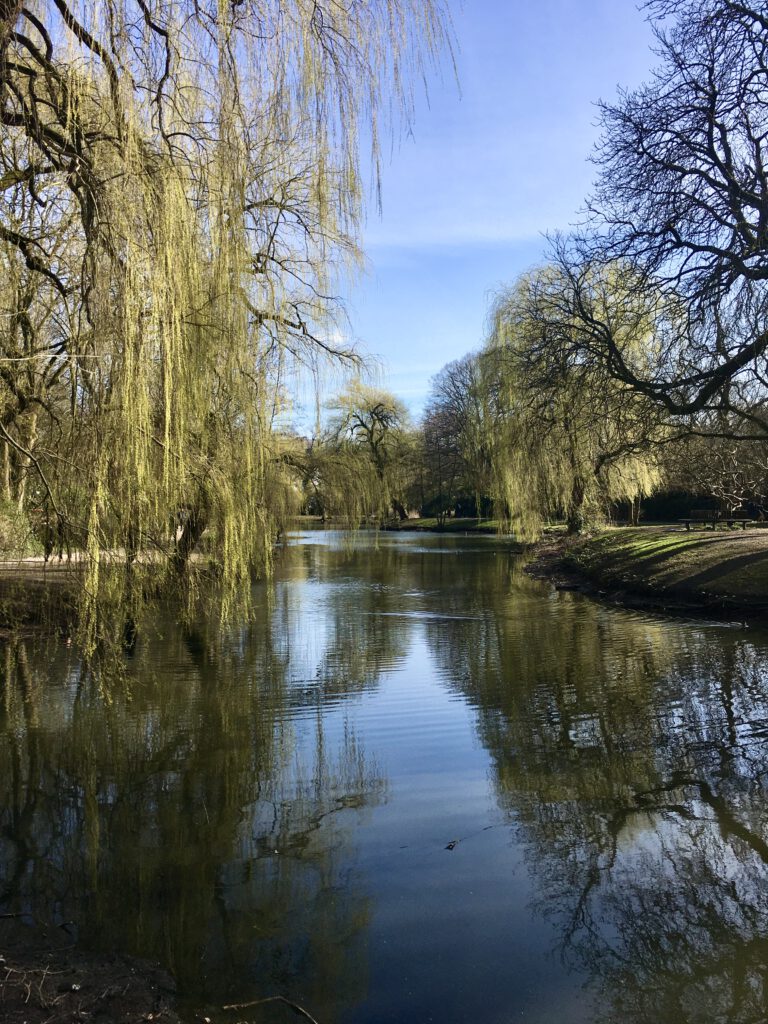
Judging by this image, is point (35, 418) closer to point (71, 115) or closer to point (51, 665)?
point (71, 115)

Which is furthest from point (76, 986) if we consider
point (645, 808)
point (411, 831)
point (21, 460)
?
point (21, 460)

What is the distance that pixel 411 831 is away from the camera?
4.37 m

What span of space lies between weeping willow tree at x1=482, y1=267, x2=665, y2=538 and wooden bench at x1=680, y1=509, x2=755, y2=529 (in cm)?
235

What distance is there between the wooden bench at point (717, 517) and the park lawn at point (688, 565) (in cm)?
→ 259

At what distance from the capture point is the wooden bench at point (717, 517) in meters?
21.6

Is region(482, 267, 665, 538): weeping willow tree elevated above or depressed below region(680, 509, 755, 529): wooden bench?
above

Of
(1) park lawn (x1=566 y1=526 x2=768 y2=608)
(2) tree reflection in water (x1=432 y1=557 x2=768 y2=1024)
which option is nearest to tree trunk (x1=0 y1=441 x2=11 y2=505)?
(2) tree reflection in water (x1=432 y1=557 x2=768 y2=1024)

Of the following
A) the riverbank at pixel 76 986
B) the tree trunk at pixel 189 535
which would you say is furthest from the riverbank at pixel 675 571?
the riverbank at pixel 76 986

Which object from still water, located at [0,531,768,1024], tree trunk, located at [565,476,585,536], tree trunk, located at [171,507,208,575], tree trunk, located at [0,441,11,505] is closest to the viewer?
still water, located at [0,531,768,1024]

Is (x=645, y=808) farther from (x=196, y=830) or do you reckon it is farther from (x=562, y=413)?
(x=562, y=413)

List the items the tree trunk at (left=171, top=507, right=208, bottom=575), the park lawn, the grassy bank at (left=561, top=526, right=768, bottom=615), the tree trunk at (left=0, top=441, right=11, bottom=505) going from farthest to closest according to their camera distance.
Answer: the park lawn → the grassy bank at (left=561, top=526, right=768, bottom=615) → the tree trunk at (left=0, top=441, right=11, bottom=505) → the tree trunk at (left=171, top=507, right=208, bottom=575)

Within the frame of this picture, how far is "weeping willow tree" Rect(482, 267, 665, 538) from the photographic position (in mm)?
11055

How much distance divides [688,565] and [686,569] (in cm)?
22

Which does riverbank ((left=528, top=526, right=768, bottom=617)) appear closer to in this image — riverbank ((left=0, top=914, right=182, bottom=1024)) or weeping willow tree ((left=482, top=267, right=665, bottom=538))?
weeping willow tree ((left=482, top=267, right=665, bottom=538))
